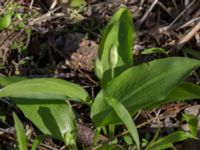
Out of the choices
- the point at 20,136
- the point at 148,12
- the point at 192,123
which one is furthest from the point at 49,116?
the point at 148,12

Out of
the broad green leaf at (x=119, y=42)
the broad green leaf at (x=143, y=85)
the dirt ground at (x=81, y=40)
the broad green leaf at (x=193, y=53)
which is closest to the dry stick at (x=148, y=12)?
the dirt ground at (x=81, y=40)

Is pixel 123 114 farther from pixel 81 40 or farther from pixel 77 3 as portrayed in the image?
pixel 77 3

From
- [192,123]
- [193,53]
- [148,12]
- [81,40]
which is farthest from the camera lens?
[148,12]

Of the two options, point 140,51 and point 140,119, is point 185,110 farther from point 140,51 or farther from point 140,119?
point 140,51

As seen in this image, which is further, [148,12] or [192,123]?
[148,12]

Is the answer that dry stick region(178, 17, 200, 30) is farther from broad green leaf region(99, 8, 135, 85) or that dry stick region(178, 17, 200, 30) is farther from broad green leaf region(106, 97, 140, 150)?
broad green leaf region(106, 97, 140, 150)

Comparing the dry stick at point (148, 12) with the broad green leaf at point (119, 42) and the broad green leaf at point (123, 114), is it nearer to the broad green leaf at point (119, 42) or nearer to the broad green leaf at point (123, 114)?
the broad green leaf at point (119, 42)

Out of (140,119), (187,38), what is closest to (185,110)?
(140,119)

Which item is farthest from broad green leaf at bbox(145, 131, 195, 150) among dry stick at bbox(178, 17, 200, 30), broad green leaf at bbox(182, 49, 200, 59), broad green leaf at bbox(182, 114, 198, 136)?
dry stick at bbox(178, 17, 200, 30)
